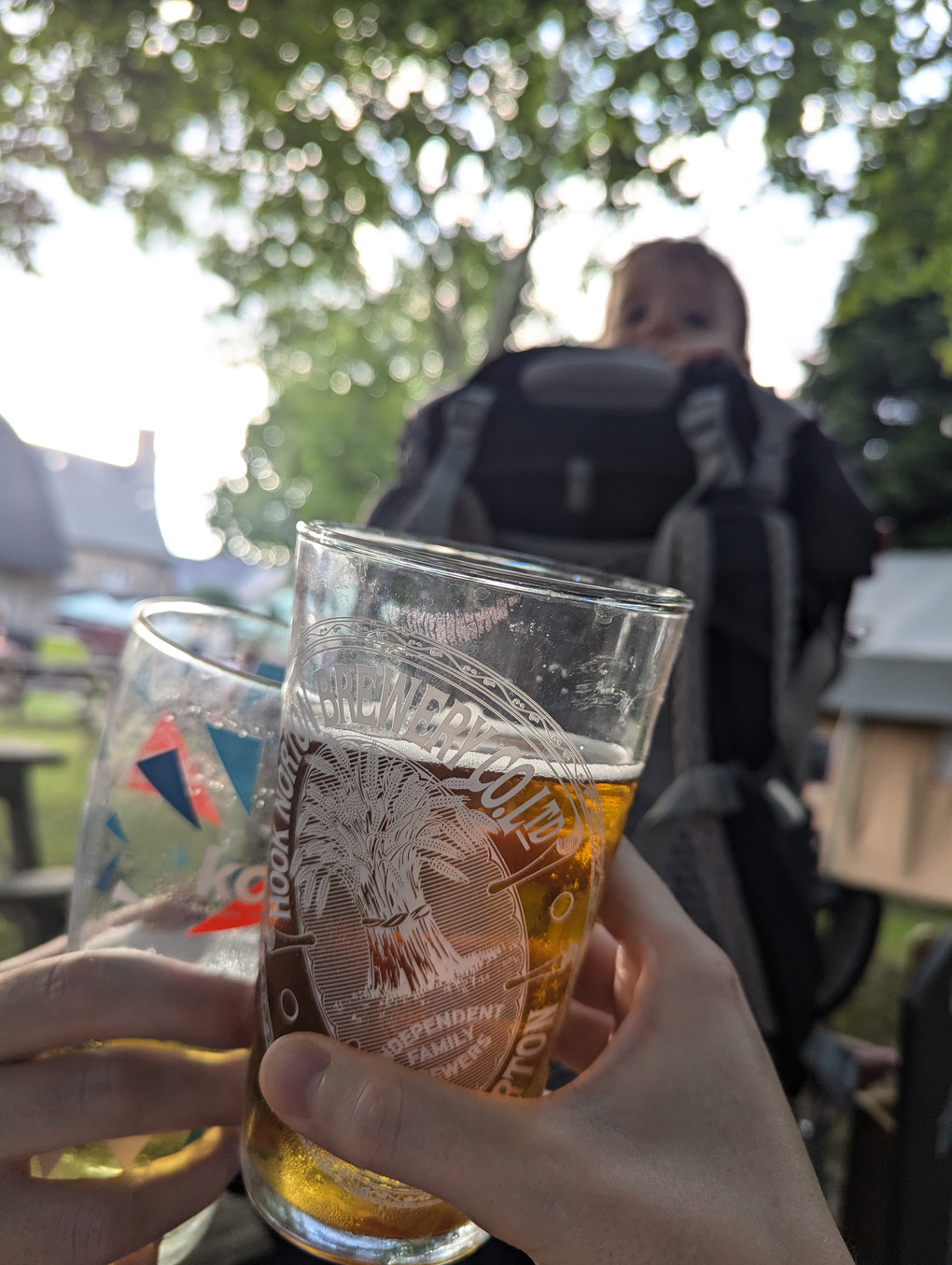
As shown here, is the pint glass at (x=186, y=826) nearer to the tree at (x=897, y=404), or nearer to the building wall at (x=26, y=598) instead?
the tree at (x=897, y=404)

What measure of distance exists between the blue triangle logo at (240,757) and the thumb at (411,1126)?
6.5 inches

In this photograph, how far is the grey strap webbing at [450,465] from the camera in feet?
4.95

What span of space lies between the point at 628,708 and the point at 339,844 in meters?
0.17

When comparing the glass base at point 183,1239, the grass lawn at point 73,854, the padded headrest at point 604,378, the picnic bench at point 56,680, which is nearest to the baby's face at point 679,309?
the padded headrest at point 604,378

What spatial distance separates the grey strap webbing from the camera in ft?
4.95

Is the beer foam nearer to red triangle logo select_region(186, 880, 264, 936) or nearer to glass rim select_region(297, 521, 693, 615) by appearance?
glass rim select_region(297, 521, 693, 615)

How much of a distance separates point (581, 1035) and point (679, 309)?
1606mm

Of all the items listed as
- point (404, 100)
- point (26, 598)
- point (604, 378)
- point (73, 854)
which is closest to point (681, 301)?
point (604, 378)

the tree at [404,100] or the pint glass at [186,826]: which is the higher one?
the tree at [404,100]

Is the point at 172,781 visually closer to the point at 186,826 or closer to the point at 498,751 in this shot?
the point at 186,826

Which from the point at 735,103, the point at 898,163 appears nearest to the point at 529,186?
the point at 735,103

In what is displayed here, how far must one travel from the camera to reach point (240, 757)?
0.54 meters

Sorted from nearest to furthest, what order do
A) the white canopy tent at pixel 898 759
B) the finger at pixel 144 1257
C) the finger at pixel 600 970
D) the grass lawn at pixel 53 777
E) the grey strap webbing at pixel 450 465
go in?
the finger at pixel 144 1257
the finger at pixel 600 970
the grey strap webbing at pixel 450 465
the grass lawn at pixel 53 777
the white canopy tent at pixel 898 759

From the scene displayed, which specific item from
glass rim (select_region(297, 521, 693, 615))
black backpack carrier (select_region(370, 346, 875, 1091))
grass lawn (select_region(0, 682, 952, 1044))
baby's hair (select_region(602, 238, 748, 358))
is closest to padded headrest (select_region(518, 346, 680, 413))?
black backpack carrier (select_region(370, 346, 875, 1091))
